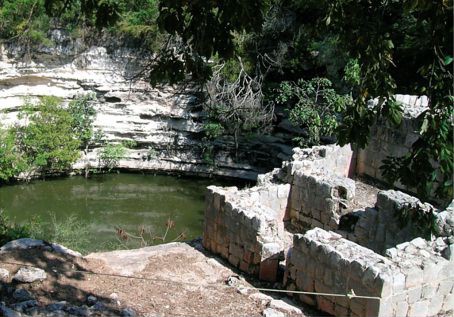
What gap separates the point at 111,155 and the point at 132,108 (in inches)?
60.1

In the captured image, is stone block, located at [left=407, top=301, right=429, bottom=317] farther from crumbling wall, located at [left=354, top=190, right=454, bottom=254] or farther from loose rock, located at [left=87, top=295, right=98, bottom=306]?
loose rock, located at [left=87, top=295, right=98, bottom=306]

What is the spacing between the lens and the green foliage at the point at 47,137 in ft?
51.7

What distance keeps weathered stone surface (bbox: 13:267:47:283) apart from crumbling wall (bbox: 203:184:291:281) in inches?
107

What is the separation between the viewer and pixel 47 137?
51.7ft

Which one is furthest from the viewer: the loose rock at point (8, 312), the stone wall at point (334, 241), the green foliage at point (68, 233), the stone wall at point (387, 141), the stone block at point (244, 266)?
the green foliage at point (68, 233)

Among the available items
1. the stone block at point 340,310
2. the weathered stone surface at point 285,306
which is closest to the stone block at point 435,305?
the stone block at point 340,310

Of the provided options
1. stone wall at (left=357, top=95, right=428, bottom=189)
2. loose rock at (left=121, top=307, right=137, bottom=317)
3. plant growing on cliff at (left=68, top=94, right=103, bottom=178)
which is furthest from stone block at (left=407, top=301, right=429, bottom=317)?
plant growing on cliff at (left=68, top=94, right=103, bottom=178)

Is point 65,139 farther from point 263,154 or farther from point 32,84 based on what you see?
point 263,154

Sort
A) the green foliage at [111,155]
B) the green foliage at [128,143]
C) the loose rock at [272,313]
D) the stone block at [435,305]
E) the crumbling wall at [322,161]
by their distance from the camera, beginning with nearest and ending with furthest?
the stone block at [435,305]
the loose rock at [272,313]
the crumbling wall at [322,161]
the green foliage at [111,155]
the green foliage at [128,143]

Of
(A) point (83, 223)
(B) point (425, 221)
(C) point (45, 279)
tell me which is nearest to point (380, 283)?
(B) point (425, 221)

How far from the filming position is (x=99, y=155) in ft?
55.9

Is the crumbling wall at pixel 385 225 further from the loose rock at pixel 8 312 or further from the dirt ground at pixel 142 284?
the loose rock at pixel 8 312

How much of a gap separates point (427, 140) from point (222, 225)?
5.12 m

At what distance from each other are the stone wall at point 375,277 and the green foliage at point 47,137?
396 inches
